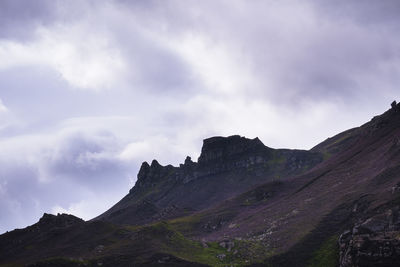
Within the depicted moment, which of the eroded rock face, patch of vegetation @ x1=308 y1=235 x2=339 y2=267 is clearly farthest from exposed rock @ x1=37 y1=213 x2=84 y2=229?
the eroded rock face

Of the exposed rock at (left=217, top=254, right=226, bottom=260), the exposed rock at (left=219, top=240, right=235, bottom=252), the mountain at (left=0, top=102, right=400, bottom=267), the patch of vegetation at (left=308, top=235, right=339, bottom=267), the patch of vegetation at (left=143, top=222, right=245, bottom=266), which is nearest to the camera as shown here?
the patch of vegetation at (left=308, top=235, right=339, bottom=267)

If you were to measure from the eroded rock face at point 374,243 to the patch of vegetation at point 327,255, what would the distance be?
279 centimetres

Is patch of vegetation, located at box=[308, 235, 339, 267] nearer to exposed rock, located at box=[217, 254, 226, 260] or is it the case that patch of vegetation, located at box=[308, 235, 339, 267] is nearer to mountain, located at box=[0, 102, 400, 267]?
mountain, located at box=[0, 102, 400, 267]

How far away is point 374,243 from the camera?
201 feet

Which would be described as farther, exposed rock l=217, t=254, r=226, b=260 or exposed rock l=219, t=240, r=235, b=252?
exposed rock l=219, t=240, r=235, b=252

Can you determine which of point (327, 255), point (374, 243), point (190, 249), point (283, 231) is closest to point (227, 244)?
point (190, 249)

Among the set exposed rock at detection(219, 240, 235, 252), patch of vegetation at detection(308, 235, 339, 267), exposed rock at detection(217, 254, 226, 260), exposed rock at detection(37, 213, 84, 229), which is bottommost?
patch of vegetation at detection(308, 235, 339, 267)

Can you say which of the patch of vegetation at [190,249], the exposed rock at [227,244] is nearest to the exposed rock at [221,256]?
the patch of vegetation at [190,249]

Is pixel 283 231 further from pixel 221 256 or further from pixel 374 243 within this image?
pixel 374 243

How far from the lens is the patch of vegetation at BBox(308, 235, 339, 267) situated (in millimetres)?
72006

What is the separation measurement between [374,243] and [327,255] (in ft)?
50.3

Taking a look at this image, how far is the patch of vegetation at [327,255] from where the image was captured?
2835 inches

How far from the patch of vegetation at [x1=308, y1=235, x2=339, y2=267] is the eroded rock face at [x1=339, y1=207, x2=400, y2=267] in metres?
2.79

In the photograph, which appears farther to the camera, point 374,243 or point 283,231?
point 283,231
